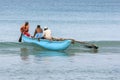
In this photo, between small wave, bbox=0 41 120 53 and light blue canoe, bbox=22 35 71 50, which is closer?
light blue canoe, bbox=22 35 71 50

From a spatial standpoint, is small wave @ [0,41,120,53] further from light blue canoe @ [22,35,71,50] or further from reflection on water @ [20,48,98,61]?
light blue canoe @ [22,35,71,50]

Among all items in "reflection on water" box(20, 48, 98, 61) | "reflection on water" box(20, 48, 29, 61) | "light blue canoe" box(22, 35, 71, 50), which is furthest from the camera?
"light blue canoe" box(22, 35, 71, 50)

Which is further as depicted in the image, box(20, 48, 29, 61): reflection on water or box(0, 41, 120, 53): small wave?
box(0, 41, 120, 53): small wave

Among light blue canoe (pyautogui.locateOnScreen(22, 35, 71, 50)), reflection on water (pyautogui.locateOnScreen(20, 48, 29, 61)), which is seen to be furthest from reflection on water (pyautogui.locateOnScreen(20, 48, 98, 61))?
light blue canoe (pyautogui.locateOnScreen(22, 35, 71, 50))

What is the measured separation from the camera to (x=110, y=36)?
52.7m

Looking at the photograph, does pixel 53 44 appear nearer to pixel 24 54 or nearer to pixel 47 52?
pixel 47 52

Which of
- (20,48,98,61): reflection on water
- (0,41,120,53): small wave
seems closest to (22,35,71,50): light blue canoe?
(20,48,98,61): reflection on water

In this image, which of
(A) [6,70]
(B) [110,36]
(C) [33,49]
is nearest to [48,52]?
(C) [33,49]

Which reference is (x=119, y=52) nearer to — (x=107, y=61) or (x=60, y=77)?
(x=107, y=61)

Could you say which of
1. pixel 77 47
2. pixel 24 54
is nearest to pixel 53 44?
pixel 24 54

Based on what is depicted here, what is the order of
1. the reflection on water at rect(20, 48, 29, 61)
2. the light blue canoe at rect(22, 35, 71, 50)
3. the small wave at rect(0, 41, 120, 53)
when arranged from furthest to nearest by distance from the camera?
the small wave at rect(0, 41, 120, 53) → the light blue canoe at rect(22, 35, 71, 50) → the reflection on water at rect(20, 48, 29, 61)

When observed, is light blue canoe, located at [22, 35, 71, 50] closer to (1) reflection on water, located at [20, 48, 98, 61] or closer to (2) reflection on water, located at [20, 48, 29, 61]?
(1) reflection on water, located at [20, 48, 98, 61]

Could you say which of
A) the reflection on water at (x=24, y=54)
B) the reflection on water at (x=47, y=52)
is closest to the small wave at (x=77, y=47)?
the reflection on water at (x=47, y=52)

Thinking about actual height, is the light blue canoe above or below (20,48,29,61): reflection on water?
above
